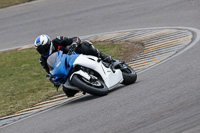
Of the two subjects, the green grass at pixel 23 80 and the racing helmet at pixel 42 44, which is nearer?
the racing helmet at pixel 42 44

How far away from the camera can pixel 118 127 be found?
5.93m

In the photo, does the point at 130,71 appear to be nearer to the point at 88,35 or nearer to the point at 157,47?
the point at 157,47

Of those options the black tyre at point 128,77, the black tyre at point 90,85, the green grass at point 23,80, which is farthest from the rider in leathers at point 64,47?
the green grass at point 23,80

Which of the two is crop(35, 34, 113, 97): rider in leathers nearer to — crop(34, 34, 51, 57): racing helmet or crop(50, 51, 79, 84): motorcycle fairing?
crop(34, 34, 51, 57): racing helmet

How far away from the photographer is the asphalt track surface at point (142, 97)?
19.5 feet

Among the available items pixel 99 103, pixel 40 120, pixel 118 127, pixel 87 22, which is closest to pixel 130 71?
pixel 99 103

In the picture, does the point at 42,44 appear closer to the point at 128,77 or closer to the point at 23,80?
the point at 128,77

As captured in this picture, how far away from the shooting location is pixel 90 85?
8.08m

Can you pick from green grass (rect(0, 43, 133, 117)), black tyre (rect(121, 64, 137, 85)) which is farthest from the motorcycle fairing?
green grass (rect(0, 43, 133, 117))

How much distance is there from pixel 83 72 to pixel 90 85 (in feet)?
0.89

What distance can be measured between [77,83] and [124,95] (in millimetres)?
844

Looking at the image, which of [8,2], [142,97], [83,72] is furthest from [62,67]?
[8,2]

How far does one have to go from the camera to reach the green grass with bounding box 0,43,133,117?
992 centimetres

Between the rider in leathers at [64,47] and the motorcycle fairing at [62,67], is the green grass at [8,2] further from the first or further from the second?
the motorcycle fairing at [62,67]
